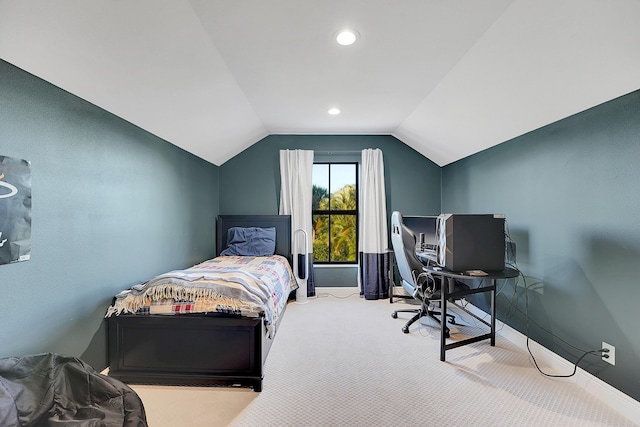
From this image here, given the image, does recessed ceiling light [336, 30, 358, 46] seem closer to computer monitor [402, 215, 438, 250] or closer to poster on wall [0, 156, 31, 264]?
poster on wall [0, 156, 31, 264]

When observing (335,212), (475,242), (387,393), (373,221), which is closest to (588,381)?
(475,242)

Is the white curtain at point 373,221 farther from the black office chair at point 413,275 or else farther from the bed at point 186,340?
the bed at point 186,340

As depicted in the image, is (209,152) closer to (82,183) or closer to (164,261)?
(164,261)

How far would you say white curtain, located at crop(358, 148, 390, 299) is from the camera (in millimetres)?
4176

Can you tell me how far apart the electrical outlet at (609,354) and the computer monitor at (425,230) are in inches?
75.7

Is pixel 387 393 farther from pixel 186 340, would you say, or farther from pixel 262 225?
pixel 262 225

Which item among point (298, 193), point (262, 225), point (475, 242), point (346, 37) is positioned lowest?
point (475, 242)

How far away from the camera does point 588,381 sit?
1.97 m

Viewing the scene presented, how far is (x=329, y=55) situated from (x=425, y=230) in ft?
8.32

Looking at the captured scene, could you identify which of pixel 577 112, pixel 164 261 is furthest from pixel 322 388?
pixel 577 112

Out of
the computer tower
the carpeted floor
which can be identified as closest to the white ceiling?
the computer tower

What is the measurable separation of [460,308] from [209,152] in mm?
3772

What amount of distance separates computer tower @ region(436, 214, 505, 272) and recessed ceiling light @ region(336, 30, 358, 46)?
5.14 feet

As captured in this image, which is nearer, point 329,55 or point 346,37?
point 346,37
